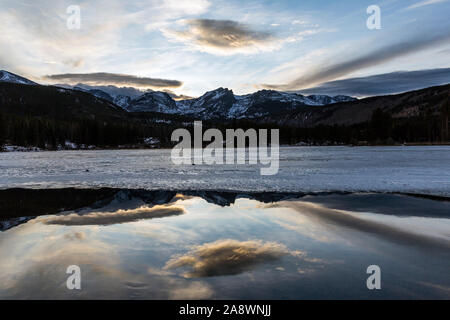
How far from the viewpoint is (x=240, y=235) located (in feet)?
28.9

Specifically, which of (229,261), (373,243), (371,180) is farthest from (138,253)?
(371,180)

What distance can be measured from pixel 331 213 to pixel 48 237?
982 cm

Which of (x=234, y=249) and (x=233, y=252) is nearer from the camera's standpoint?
(x=233, y=252)

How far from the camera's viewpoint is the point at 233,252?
7371mm

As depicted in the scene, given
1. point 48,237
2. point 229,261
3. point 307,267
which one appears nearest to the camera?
point 307,267

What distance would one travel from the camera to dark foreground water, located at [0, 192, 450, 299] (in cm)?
540

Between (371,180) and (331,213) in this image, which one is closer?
(331,213)

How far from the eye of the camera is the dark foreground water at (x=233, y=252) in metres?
5.40
